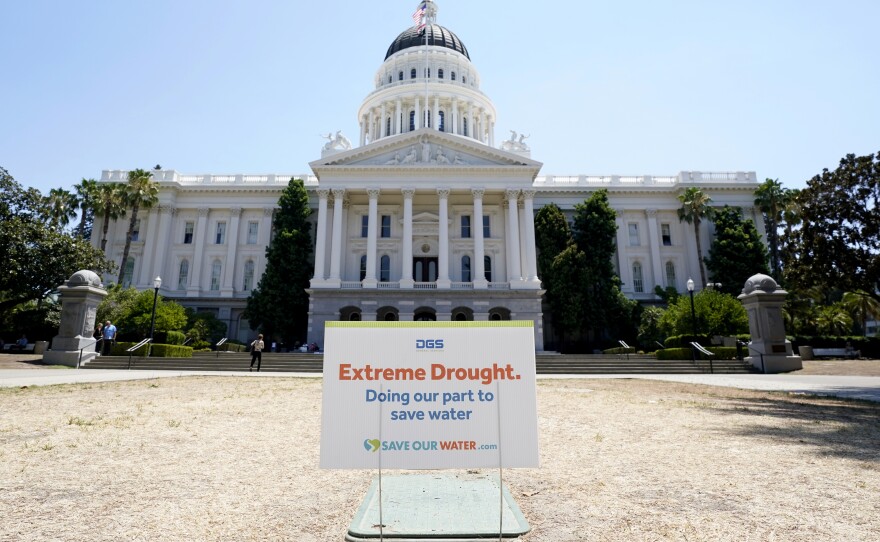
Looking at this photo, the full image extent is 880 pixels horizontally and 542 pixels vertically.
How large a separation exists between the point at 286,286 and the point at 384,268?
8.17 meters

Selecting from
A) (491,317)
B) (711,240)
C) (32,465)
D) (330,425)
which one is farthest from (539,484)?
(711,240)

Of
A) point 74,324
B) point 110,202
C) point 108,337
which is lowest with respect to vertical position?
point 108,337

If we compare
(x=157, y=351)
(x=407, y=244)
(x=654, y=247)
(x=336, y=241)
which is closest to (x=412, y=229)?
(x=407, y=244)

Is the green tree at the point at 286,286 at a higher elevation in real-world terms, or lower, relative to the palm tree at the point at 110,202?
lower

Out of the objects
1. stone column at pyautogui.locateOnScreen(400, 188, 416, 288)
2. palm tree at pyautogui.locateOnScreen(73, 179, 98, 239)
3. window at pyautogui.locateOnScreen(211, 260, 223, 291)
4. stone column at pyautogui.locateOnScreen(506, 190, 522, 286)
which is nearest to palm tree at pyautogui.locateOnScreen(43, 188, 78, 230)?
palm tree at pyautogui.locateOnScreen(73, 179, 98, 239)

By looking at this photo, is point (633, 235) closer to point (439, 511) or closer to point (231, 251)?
point (231, 251)

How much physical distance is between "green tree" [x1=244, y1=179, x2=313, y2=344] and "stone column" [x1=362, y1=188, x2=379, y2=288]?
584 centimetres

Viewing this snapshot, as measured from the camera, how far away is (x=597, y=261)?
135ft

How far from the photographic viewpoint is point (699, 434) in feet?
24.1

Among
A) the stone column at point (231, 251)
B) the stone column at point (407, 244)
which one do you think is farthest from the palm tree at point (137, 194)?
the stone column at point (407, 244)

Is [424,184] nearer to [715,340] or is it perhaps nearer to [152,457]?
[715,340]

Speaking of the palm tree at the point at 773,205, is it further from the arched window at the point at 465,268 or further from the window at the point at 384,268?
the window at the point at 384,268

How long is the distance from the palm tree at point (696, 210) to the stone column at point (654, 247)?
2.45 metres

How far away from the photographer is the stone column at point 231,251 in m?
45.4
